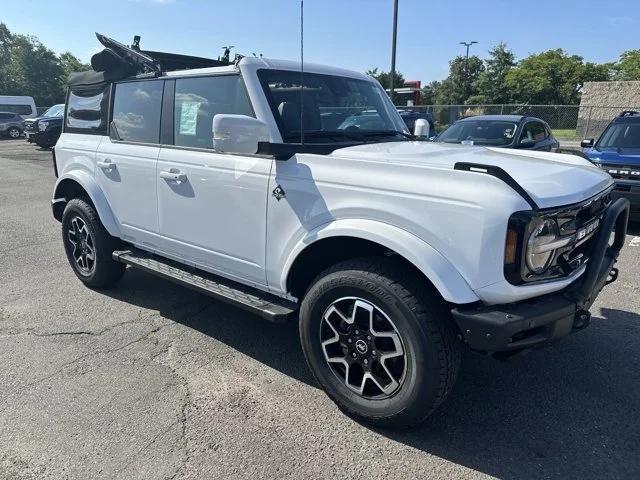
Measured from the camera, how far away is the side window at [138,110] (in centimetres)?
412

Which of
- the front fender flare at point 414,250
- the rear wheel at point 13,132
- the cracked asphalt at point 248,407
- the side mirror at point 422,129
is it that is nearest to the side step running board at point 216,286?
the cracked asphalt at point 248,407

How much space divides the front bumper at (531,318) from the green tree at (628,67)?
6019 centimetres

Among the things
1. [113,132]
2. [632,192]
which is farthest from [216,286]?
[632,192]

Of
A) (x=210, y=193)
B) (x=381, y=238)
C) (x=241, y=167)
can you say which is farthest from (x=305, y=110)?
(x=381, y=238)

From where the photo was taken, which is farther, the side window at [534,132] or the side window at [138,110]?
the side window at [534,132]

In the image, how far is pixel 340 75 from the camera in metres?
4.07

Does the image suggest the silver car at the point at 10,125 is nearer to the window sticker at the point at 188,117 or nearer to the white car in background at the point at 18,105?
the white car in background at the point at 18,105

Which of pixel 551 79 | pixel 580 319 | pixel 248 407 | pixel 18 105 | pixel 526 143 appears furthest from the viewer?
pixel 551 79

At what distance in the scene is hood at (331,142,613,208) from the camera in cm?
252

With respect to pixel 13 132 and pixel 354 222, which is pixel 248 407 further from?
pixel 13 132

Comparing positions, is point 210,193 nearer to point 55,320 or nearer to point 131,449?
point 131,449

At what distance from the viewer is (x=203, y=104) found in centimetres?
371

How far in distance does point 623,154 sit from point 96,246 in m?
7.30

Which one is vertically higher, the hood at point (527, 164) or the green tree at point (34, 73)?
the green tree at point (34, 73)
